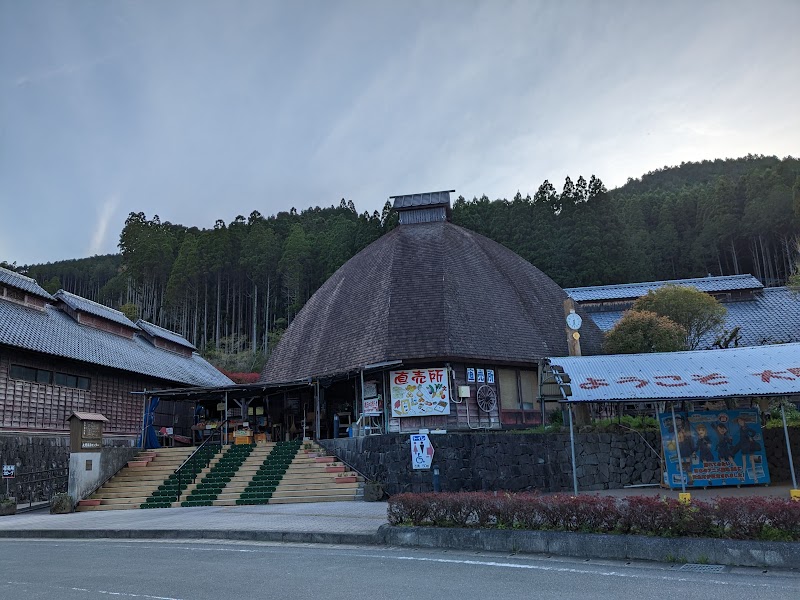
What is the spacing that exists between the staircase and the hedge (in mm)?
8308

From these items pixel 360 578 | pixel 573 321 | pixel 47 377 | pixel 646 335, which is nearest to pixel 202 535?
pixel 360 578

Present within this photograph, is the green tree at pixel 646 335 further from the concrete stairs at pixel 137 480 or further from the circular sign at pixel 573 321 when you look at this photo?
the concrete stairs at pixel 137 480

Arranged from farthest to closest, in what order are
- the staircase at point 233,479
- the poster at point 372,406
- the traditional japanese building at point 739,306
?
the traditional japanese building at point 739,306
the poster at point 372,406
the staircase at point 233,479

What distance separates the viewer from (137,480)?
21203 millimetres

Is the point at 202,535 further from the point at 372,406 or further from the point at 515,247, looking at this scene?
the point at 515,247

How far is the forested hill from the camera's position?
46.7 metres

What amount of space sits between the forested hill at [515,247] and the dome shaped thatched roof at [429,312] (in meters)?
16.9

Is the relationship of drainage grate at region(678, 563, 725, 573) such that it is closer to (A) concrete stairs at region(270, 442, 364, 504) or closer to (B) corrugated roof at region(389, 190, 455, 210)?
(A) concrete stairs at region(270, 442, 364, 504)

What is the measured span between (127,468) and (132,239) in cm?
4634

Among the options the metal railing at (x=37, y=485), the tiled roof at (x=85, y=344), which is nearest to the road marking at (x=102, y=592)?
the metal railing at (x=37, y=485)

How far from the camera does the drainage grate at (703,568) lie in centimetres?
769

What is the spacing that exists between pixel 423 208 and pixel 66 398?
63.5 ft

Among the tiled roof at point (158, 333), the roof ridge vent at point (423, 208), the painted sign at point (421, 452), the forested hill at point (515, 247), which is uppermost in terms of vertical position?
the forested hill at point (515, 247)

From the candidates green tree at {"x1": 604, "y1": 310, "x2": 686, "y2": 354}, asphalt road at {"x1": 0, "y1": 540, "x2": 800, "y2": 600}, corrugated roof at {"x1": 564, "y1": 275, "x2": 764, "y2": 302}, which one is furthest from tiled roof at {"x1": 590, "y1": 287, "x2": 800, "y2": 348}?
asphalt road at {"x1": 0, "y1": 540, "x2": 800, "y2": 600}
